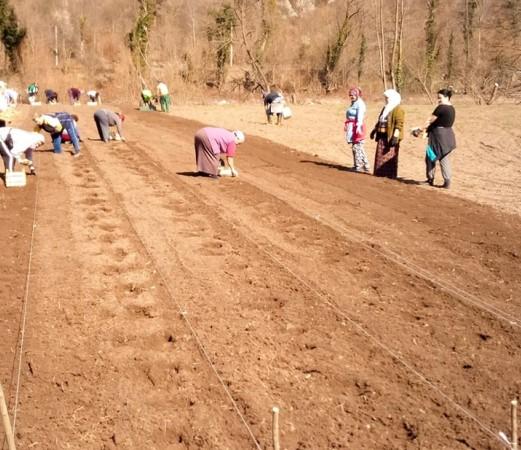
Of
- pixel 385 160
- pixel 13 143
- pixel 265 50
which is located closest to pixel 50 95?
pixel 265 50

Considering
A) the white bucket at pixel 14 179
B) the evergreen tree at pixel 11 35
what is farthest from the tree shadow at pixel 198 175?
the evergreen tree at pixel 11 35

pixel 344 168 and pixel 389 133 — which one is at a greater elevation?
pixel 389 133

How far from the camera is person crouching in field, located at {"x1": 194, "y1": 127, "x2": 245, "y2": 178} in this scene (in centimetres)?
953

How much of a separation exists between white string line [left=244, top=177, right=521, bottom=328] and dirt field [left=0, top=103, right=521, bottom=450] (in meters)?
0.03

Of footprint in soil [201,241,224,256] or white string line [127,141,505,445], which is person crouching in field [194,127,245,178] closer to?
footprint in soil [201,241,224,256]

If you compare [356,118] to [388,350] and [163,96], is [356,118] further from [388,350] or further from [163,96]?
[163,96]

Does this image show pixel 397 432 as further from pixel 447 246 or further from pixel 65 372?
pixel 447 246

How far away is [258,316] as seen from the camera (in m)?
4.61

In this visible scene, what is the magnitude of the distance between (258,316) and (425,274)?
6.52ft

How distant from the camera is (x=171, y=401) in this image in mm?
3479

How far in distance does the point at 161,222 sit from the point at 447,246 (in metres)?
3.69

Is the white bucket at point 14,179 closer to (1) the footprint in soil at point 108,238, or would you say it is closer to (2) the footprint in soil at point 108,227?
(2) the footprint in soil at point 108,227

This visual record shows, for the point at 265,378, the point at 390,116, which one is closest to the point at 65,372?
the point at 265,378

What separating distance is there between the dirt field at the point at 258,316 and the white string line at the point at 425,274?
25 millimetres
